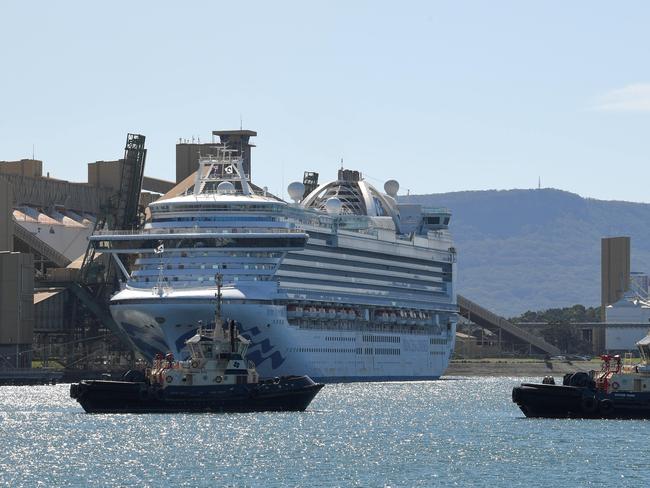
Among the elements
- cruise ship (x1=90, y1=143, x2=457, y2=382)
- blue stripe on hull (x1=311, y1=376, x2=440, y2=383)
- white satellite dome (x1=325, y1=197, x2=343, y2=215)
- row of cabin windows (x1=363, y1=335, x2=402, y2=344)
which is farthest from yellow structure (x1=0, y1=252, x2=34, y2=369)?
row of cabin windows (x1=363, y1=335, x2=402, y2=344)

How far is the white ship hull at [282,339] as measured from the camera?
136 m

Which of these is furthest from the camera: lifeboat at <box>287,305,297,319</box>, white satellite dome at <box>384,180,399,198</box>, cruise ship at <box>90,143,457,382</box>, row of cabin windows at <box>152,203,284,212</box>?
white satellite dome at <box>384,180,399,198</box>

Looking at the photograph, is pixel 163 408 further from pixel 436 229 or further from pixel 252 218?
pixel 436 229

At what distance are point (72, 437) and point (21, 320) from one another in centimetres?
7717

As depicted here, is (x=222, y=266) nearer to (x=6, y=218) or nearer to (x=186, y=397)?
(x=186, y=397)

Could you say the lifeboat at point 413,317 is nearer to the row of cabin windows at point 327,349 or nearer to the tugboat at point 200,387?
the row of cabin windows at point 327,349

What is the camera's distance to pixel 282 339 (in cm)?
14188

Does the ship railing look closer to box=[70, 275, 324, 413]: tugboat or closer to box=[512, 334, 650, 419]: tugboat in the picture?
box=[70, 275, 324, 413]: tugboat

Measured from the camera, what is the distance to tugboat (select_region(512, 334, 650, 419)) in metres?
97.5

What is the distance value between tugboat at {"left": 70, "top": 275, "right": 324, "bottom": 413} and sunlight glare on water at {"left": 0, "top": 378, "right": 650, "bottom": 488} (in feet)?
3.12

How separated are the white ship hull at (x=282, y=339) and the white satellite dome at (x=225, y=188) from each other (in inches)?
467

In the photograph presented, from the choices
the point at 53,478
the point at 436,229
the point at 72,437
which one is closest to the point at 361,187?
the point at 436,229

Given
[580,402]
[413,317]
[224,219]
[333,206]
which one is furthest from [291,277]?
[580,402]

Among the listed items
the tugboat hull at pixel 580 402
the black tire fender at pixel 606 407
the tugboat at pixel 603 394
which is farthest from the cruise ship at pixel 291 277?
the black tire fender at pixel 606 407
